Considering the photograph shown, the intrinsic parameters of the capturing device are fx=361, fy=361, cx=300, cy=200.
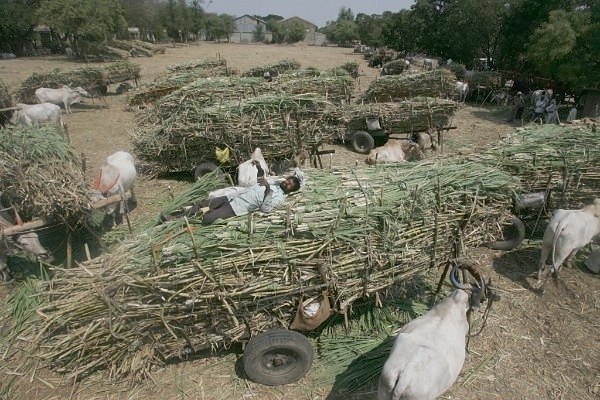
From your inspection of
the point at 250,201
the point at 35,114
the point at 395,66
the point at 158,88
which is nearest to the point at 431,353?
the point at 250,201

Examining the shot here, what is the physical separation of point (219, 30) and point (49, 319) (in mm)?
73611

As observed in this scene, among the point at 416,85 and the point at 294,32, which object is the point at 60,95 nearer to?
the point at 416,85

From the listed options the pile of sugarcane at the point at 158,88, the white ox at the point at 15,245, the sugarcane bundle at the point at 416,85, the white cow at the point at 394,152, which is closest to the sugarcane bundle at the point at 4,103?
the pile of sugarcane at the point at 158,88

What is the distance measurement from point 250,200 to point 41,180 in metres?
3.05

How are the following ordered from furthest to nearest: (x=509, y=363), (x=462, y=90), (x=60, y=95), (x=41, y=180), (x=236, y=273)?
(x=462, y=90) → (x=60, y=95) → (x=41, y=180) → (x=509, y=363) → (x=236, y=273)

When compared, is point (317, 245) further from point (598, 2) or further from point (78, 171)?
point (598, 2)

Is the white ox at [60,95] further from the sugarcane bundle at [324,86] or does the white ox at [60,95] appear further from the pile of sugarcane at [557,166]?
the pile of sugarcane at [557,166]

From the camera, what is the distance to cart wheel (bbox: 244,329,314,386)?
3670mm

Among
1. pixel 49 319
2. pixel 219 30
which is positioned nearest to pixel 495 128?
pixel 49 319

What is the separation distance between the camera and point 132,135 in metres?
9.05

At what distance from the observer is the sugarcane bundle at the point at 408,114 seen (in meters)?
10.6

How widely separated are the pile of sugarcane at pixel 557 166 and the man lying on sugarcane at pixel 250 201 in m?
3.44

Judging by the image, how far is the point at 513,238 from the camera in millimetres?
6211

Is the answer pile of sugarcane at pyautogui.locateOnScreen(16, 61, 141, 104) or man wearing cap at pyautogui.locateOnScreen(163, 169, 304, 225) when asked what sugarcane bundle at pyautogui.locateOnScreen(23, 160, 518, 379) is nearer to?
man wearing cap at pyautogui.locateOnScreen(163, 169, 304, 225)
